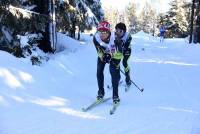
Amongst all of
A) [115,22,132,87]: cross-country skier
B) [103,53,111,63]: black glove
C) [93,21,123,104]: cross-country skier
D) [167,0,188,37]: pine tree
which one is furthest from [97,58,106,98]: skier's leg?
[167,0,188,37]: pine tree

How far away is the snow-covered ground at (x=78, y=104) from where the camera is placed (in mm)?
8445

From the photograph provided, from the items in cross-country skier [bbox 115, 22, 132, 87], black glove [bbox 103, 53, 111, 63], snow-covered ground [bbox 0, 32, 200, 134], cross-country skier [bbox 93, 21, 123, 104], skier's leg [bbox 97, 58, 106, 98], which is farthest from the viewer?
cross-country skier [bbox 115, 22, 132, 87]

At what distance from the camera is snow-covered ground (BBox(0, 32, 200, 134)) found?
8.45 metres

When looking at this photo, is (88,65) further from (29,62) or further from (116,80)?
(116,80)

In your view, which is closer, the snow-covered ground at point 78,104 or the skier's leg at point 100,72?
the snow-covered ground at point 78,104

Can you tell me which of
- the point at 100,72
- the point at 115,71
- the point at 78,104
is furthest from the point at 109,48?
the point at 78,104

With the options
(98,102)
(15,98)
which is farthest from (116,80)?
(15,98)

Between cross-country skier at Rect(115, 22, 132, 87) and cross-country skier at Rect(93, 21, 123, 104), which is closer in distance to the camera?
cross-country skier at Rect(93, 21, 123, 104)

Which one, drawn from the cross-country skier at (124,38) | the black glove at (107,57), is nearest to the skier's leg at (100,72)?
the black glove at (107,57)

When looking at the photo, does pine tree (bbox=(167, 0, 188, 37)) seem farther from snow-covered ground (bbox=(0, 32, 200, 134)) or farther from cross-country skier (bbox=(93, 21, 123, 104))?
cross-country skier (bbox=(93, 21, 123, 104))

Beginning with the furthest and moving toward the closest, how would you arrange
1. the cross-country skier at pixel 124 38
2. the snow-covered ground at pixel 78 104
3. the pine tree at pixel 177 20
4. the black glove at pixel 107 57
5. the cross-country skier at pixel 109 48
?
the pine tree at pixel 177 20, the cross-country skier at pixel 124 38, the black glove at pixel 107 57, the cross-country skier at pixel 109 48, the snow-covered ground at pixel 78 104

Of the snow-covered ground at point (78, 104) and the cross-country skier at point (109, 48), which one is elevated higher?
the cross-country skier at point (109, 48)

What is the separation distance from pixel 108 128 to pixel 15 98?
2574 mm

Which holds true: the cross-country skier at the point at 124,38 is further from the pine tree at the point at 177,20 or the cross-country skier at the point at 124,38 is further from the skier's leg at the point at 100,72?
the pine tree at the point at 177,20
